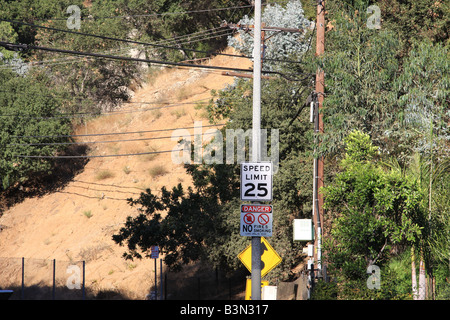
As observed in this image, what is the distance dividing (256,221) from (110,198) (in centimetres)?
3369

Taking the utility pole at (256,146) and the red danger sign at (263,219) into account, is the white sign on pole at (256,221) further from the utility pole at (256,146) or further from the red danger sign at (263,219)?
the utility pole at (256,146)

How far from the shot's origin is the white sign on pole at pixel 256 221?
1259 cm

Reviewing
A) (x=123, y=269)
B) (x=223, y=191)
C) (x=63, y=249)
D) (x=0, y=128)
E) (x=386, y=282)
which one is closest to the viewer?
(x=386, y=282)

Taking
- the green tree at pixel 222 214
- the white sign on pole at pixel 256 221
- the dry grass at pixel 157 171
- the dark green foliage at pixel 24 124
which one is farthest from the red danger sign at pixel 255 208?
the dark green foliage at pixel 24 124

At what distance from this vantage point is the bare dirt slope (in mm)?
35703

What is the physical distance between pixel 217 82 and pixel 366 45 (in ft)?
110

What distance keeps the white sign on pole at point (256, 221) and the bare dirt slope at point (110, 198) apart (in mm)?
19500

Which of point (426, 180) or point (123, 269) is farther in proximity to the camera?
point (123, 269)

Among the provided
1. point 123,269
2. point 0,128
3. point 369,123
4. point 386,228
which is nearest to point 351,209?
point 386,228

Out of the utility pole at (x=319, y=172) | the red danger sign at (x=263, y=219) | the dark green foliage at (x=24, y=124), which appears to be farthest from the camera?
the dark green foliage at (x=24, y=124)

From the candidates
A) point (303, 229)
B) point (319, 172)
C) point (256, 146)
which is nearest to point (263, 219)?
point (256, 146)

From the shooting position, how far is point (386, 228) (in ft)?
48.9

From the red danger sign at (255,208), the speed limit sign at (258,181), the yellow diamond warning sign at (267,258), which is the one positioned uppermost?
the speed limit sign at (258,181)

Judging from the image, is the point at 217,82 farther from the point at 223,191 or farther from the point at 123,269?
the point at 223,191
